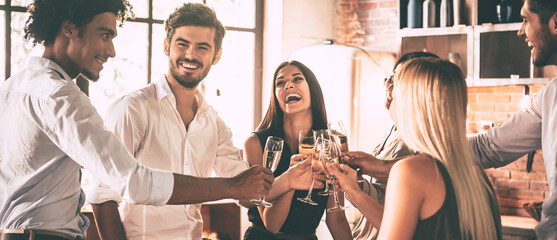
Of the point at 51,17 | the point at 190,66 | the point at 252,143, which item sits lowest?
the point at 252,143

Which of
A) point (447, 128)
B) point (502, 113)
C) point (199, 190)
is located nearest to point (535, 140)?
point (447, 128)

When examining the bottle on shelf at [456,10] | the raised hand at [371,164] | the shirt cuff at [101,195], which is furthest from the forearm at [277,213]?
the bottle on shelf at [456,10]

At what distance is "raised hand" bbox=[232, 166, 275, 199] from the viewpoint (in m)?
1.80

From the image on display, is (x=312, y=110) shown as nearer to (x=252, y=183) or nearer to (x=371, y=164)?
(x=371, y=164)

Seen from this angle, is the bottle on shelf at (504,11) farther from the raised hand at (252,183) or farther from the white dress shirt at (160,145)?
the raised hand at (252,183)

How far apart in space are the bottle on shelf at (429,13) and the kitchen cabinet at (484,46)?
5 cm

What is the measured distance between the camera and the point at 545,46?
7.25ft

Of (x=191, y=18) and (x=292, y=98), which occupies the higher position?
(x=191, y=18)

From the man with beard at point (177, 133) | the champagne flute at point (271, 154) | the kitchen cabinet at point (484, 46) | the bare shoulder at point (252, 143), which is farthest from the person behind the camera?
the kitchen cabinet at point (484, 46)

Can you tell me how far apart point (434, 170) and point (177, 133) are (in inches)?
46.2

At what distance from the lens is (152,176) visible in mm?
1588

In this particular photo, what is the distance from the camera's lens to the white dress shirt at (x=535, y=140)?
2.02 m

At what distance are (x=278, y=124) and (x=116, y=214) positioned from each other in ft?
3.43

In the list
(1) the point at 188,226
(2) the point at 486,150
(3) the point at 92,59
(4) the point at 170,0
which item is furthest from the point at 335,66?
(3) the point at 92,59
